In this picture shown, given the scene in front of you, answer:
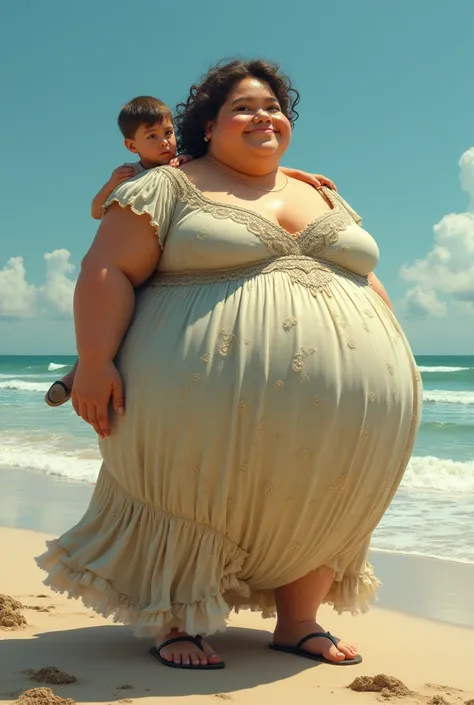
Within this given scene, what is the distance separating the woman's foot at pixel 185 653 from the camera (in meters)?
3.68

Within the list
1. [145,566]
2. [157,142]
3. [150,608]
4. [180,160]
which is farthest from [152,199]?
[150,608]

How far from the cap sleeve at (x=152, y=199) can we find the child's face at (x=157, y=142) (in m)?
0.57

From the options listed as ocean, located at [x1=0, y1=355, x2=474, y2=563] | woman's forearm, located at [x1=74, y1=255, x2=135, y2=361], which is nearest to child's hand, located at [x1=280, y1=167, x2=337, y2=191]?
woman's forearm, located at [x1=74, y1=255, x2=135, y2=361]

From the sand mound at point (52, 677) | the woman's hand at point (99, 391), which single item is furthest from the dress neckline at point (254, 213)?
the sand mound at point (52, 677)

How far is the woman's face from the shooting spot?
13.1 ft

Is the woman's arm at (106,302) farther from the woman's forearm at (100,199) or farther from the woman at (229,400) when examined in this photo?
the woman's forearm at (100,199)

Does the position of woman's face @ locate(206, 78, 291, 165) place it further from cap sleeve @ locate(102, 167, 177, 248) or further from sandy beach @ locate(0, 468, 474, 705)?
sandy beach @ locate(0, 468, 474, 705)

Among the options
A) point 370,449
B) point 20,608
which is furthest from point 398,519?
point 370,449

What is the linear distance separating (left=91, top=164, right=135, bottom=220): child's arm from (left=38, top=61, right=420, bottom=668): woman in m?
0.40

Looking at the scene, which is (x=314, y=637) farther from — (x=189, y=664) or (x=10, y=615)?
(x=10, y=615)

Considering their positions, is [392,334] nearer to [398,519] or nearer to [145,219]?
[145,219]

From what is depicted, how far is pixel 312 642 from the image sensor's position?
3943mm

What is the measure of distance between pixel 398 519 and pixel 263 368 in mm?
4672

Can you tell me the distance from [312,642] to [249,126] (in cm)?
216
